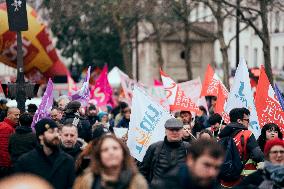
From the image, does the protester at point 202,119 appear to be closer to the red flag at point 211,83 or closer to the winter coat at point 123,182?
the red flag at point 211,83

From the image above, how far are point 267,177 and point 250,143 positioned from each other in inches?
121

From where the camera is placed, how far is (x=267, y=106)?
13.6 meters

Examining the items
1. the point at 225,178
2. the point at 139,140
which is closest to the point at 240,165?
the point at 225,178

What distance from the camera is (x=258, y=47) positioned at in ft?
184

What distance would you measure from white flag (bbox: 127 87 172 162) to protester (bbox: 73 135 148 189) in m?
5.38

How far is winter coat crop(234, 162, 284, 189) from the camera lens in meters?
7.40

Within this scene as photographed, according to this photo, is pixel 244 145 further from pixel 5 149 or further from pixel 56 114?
pixel 56 114

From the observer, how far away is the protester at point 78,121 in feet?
43.2

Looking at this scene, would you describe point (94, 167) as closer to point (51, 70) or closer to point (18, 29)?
point (18, 29)

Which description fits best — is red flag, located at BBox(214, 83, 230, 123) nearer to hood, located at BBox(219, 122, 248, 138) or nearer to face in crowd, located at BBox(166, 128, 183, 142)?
hood, located at BBox(219, 122, 248, 138)

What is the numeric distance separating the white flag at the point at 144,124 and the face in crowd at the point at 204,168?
606 centimetres

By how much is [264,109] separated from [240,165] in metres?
3.40

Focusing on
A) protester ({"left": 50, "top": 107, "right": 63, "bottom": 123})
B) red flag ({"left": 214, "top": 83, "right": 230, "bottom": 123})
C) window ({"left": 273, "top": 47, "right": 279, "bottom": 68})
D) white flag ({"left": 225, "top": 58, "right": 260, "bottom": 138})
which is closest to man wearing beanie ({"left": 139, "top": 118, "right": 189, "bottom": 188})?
white flag ({"left": 225, "top": 58, "right": 260, "bottom": 138})

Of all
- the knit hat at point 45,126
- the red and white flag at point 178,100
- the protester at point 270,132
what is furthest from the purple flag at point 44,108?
the knit hat at point 45,126
